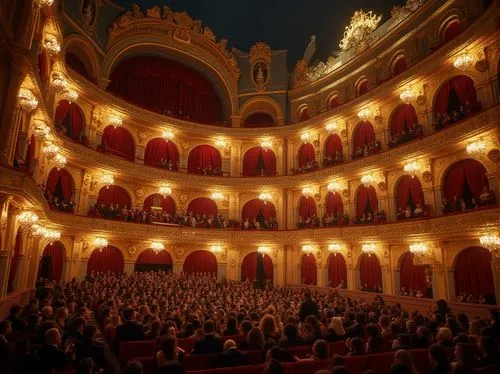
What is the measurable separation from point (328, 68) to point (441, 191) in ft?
41.9

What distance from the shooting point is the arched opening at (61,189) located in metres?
18.4

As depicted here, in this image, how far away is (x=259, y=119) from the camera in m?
29.5

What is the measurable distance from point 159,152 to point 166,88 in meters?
5.57

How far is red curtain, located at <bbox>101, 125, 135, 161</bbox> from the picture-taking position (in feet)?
75.4

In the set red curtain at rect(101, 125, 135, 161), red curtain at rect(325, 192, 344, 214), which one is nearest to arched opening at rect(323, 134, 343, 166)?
red curtain at rect(325, 192, 344, 214)

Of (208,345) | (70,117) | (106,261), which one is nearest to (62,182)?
(70,117)

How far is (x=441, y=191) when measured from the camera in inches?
675

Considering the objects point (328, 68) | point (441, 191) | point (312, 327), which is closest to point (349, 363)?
point (312, 327)

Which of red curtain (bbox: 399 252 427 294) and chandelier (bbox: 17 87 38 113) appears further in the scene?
red curtain (bbox: 399 252 427 294)

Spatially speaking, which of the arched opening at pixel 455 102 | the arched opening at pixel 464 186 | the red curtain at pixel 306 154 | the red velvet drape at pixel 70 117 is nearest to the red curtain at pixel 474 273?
the arched opening at pixel 464 186

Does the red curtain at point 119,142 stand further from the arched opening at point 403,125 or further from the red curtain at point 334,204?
the arched opening at point 403,125

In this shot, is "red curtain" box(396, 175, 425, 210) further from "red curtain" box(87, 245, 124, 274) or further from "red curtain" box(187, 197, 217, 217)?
"red curtain" box(87, 245, 124, 274)

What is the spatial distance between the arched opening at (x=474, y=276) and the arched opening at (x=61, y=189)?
1953cm

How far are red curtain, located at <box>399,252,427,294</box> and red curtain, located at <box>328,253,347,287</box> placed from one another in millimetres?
3906
